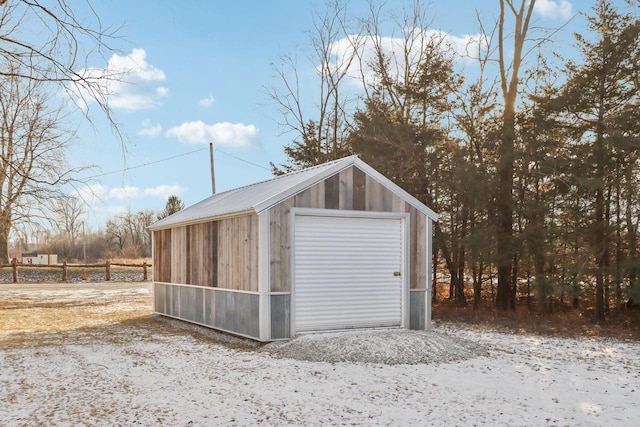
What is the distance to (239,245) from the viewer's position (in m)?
9.05

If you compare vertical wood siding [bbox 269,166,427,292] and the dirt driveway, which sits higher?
vertical wood siding [bbox 269,166,427,292]

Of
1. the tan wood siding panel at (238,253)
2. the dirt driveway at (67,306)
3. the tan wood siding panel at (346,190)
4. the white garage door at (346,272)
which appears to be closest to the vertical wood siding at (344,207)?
the tan wood siding panel at (346,190)

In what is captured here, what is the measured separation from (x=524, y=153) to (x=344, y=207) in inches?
219

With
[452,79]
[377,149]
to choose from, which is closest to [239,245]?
[377,149]

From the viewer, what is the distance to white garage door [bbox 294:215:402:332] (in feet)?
29.2

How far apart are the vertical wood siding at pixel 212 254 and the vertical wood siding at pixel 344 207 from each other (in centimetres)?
34

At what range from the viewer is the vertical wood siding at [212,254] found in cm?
877

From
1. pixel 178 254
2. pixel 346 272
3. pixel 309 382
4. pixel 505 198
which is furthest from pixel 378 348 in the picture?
pixel 505 198

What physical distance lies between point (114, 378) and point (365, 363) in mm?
3076

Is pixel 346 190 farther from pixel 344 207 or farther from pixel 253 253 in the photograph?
pixel 253 253

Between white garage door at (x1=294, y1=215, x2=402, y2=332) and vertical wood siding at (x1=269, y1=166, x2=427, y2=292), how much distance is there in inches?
8.6

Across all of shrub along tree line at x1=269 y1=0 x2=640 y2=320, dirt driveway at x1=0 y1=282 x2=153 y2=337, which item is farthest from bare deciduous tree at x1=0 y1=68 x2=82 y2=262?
shrub along tree line at x1=269 y1=0 x2=640 y2=320

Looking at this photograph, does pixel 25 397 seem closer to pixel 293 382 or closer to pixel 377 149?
pixel 293 382

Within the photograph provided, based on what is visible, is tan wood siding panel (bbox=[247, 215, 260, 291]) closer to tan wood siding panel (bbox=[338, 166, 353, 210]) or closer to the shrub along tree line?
tan wood siding panel (bbox=[338, 166, 353, 210])
